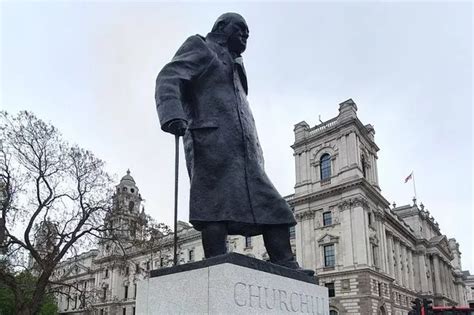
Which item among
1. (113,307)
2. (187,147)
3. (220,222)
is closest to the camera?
(220,222)

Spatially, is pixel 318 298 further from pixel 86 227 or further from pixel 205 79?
pixel 86 227

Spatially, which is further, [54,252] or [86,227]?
[86,227]

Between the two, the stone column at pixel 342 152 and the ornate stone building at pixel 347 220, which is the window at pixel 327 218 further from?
the stone column at pixel 342 152

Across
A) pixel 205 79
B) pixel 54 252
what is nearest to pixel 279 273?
pixel 205 79

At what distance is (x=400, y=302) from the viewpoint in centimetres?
4575

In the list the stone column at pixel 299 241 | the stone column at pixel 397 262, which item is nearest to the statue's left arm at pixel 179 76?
the stone column at pixel 299 241

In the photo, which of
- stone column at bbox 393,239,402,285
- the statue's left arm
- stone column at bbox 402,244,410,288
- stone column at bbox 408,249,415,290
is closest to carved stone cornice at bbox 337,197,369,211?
stone column at bbox 393,239,402,285

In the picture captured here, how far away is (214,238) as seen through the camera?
3590mm

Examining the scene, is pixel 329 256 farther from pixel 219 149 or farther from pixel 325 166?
pixel 219 149

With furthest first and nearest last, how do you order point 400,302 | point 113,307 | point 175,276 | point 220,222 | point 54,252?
point 113,307 < point 400,302 < point 54,252 < point 220,222 < point 175,276

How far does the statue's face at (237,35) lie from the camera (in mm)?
4359

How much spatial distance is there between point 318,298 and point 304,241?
39.5 m

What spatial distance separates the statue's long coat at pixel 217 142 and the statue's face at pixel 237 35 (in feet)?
0.59

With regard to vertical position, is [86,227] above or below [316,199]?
below
